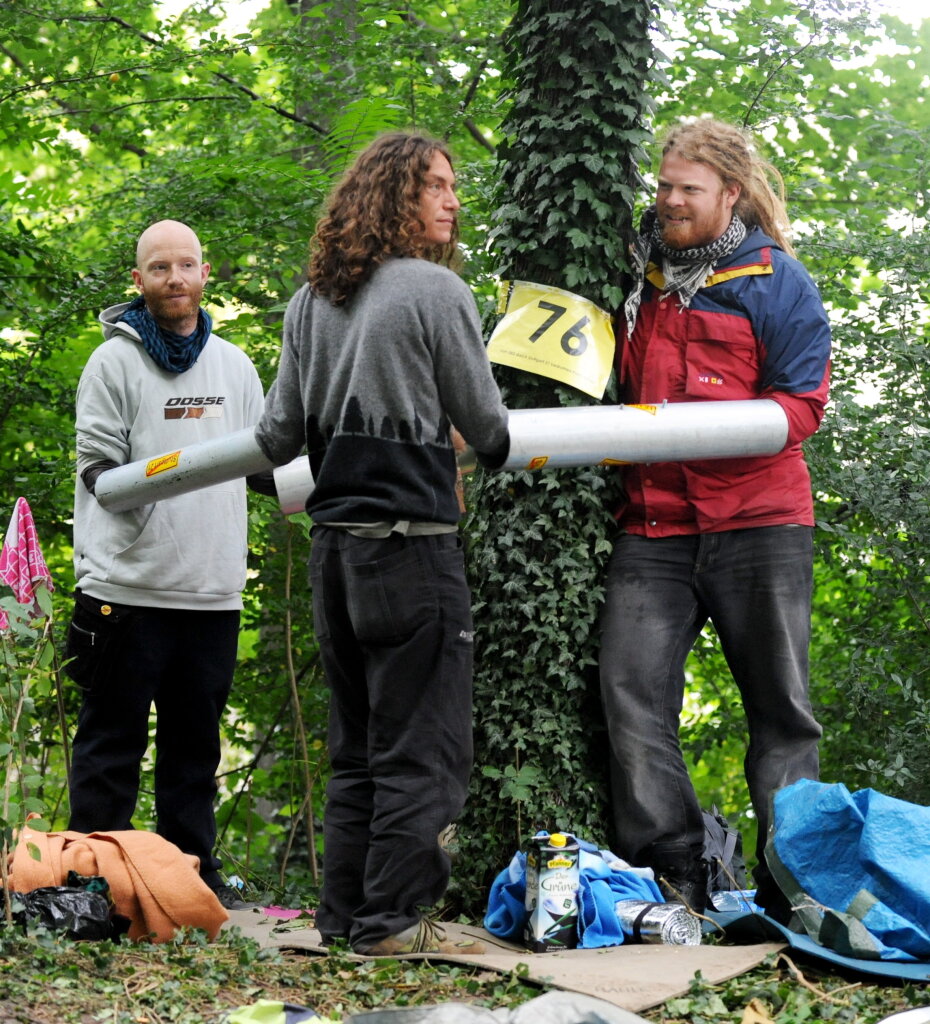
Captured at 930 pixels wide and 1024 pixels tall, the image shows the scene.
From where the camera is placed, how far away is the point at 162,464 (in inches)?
150

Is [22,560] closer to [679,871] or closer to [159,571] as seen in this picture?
[159,571]

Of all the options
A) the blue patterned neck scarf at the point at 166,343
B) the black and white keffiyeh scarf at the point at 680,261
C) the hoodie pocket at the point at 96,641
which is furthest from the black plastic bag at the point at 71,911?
the black and white keffiyeh scarf at the point at 680,261

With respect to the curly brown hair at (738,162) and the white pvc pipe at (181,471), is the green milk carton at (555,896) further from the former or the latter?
the curly brown hair at (738,162)

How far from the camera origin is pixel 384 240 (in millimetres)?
3180

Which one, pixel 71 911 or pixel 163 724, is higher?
pixel 163 724

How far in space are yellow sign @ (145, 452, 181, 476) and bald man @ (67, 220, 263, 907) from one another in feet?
0.79

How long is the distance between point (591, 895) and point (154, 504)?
1.83 metres

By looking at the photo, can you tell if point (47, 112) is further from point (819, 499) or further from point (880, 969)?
point (880, 969)

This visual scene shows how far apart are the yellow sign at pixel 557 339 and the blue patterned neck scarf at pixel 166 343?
39.2 inches

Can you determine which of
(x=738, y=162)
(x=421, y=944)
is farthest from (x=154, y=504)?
(x=738, y=162)

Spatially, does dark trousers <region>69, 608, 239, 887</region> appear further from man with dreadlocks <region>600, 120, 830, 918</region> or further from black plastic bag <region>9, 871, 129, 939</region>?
man with dreadlocks <region>600, 120, 830, 918</region>

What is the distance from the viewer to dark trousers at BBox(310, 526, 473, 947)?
3.10 meters

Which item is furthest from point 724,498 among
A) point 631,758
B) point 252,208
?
point 252,208

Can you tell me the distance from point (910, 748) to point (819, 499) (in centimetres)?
125
